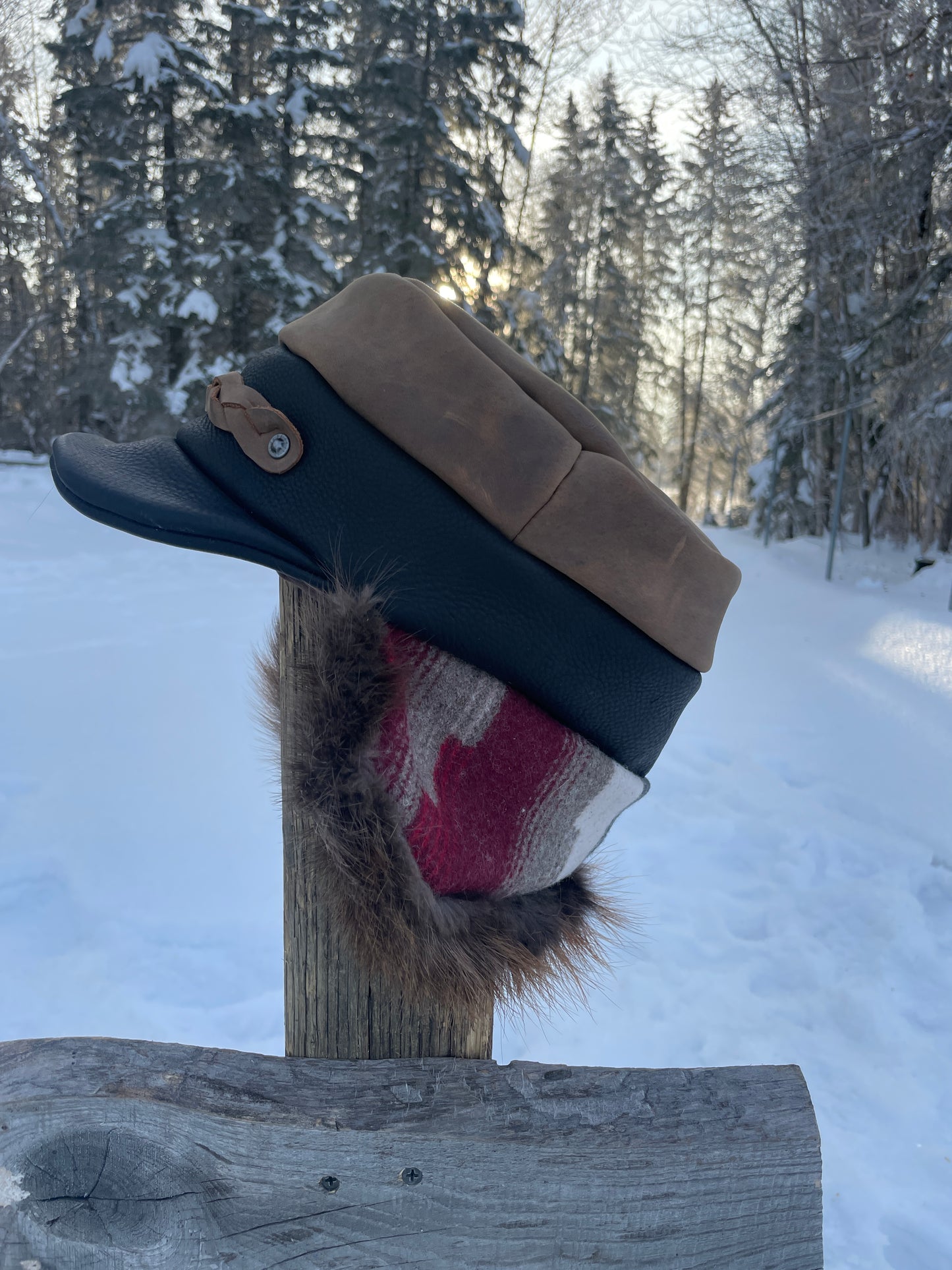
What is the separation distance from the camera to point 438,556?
98cm

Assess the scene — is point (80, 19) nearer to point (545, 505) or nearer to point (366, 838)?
point (545, 505)

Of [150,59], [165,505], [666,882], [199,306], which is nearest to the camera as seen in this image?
[165,505]

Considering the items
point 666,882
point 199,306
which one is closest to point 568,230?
point 199,306

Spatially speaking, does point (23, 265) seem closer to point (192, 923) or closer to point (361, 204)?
point (361, 204)

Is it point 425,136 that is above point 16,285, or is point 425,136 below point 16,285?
above

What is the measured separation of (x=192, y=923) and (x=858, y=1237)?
2287mm

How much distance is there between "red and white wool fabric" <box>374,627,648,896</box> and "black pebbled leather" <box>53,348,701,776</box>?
0.04 m

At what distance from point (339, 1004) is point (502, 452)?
793mm

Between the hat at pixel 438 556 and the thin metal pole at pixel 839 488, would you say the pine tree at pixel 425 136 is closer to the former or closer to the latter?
the thin metal pole at pixel 839 488

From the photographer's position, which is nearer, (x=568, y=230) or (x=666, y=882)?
(x=666, y=882)

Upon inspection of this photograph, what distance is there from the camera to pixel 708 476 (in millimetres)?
30531

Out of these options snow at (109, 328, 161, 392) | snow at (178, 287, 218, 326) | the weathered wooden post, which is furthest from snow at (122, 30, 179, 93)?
the weathered wooden post

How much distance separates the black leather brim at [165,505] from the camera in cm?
95

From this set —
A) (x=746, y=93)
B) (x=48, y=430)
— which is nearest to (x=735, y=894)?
(x=746, y=93)
